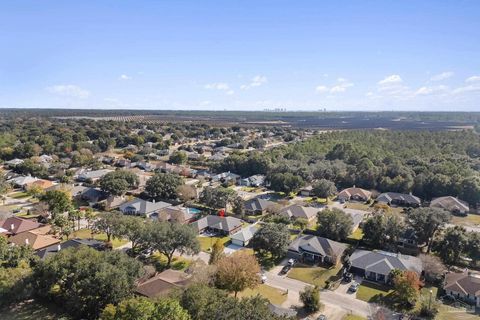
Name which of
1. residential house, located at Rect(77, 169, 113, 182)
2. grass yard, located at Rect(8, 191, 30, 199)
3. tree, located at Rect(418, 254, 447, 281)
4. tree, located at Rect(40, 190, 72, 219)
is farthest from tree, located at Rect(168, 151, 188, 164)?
tree, located at Rect(418, 254, 447, 281)

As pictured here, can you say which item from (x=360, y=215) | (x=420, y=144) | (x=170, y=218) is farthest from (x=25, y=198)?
(x=420, y=144)

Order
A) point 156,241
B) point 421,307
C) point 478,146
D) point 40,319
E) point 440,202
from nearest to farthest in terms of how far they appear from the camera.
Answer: point 40,319 < point 421,307 < point 156,241 < point 440,202 < point 478,146

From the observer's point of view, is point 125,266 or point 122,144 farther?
point 122,144

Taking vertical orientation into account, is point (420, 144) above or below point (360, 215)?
above

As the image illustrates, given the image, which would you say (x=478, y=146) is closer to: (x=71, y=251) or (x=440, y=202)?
(x=440, y=202)

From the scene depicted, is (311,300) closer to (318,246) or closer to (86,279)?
(318,246)

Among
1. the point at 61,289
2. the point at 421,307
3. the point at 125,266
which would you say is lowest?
the point at 421,307

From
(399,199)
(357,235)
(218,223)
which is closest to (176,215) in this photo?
(218,223)
